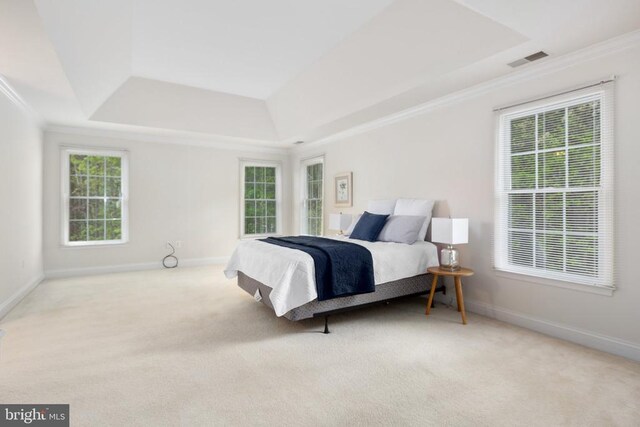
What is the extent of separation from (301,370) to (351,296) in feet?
3.55

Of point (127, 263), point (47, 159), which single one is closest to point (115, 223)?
point (127, 263)

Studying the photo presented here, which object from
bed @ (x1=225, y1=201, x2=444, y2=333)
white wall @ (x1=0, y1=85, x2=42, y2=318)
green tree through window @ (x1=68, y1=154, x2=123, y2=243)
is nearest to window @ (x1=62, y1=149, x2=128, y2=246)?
green tree through window @ (x1=68, y1=154, x2=123, y2=243)

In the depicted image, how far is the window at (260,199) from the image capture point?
7.27 m

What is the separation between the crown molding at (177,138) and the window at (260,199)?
1.12 ft

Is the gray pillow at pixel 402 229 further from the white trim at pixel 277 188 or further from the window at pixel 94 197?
the window at pixel 94 197

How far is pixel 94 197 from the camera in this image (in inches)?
230

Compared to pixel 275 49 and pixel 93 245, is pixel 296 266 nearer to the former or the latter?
pixel 275 49

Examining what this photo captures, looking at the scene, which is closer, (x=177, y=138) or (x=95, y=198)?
(x=95, y=198)

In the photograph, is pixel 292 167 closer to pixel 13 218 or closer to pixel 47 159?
pixel 47 159

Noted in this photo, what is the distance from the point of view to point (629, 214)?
2.70 metres

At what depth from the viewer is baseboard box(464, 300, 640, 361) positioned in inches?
106

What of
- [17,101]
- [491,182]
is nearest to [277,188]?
[17,101]

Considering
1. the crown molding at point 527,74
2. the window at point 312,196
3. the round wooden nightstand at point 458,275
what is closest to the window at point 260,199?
the window at point 312,196

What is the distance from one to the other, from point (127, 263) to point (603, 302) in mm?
6688
